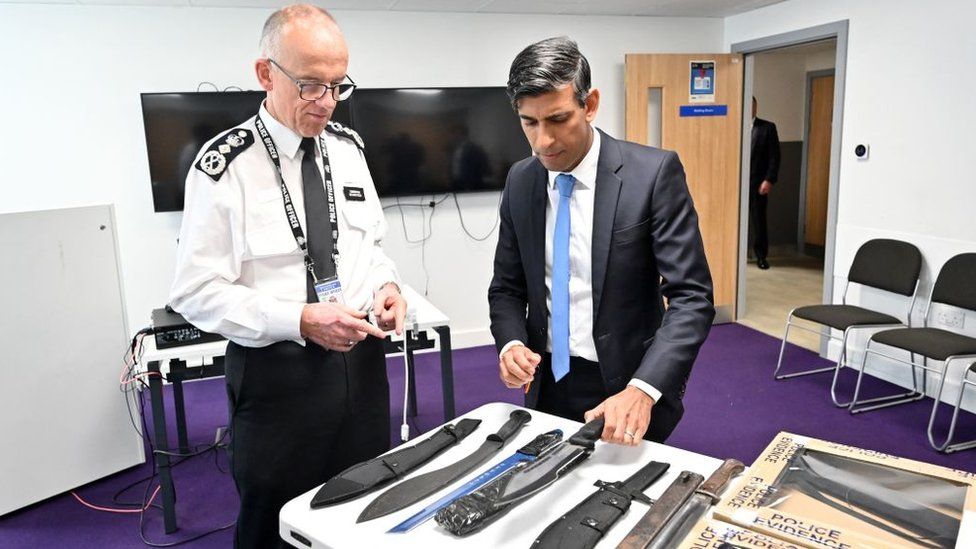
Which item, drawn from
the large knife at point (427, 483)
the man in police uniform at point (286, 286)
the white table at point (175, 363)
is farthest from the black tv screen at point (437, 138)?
the large knife at point (427, 483)

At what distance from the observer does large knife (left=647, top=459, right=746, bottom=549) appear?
40.0 inches

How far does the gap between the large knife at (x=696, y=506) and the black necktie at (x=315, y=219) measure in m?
0.96

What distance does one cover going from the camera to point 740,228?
18.6ft

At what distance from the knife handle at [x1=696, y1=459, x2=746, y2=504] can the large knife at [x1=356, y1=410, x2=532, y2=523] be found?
0.40 m

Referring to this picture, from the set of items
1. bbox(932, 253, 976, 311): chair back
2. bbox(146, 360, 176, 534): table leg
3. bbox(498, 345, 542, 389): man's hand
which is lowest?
bbox(146, 360, 176, 534): table leg

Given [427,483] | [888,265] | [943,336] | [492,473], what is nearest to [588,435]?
[492,473]

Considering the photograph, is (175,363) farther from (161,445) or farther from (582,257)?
(582,257)

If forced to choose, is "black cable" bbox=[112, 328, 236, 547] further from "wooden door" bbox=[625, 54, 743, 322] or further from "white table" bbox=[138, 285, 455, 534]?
"wooden door" bbox=[625, 54, 743, 322]

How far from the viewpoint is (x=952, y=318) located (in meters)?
3.81

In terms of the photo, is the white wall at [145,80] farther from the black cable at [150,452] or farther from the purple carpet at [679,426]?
the black cable at [150,452]

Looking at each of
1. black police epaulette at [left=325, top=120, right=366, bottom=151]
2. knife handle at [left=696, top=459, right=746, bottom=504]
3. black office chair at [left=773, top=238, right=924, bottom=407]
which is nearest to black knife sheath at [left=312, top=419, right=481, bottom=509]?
knife handle at [left=696, top=459, right=746, bottom=504]

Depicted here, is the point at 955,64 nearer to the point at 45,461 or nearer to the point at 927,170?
the point at 927,170

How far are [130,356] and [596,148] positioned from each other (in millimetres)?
2712

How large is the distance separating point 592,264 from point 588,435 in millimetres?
420
